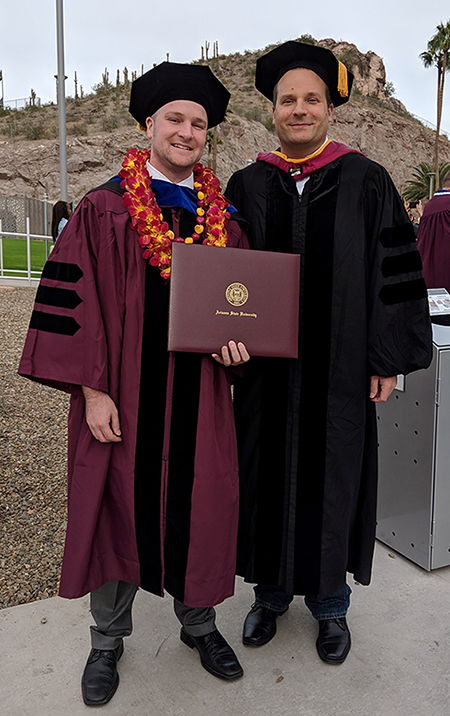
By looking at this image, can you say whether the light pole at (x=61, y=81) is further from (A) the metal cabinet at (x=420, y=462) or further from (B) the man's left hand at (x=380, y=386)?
(B) the man's left hand at (x=380, y=386)

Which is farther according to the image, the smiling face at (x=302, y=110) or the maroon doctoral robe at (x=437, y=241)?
the maroon doctoral robe at (x=437, y=241)

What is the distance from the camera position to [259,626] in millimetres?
2414

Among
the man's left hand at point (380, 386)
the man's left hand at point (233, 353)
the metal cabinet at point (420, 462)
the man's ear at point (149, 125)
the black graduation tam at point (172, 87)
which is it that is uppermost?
the black graduation tam at point (172, 87)

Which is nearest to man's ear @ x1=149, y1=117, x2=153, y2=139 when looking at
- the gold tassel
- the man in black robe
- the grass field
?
the man in black robe

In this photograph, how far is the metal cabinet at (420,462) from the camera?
109 inches

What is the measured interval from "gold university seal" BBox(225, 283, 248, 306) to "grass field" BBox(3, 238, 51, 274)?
43.2ft

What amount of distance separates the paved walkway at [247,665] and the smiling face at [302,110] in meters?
1.97

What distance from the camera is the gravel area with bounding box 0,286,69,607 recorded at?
295 cm

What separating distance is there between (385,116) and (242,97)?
1292cm

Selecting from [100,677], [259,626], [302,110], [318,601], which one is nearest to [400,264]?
[302,110]

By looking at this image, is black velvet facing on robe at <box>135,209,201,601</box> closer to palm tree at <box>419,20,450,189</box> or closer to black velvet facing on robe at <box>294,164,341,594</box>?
black velvet facing on robe at <box>294,164,341,594</box>

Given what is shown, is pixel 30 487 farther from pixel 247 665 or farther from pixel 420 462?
pixel 420 462

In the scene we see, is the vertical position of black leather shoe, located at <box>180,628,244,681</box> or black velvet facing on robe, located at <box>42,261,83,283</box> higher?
black velvet facing on robe, located at <box>42,261,83,283</box>

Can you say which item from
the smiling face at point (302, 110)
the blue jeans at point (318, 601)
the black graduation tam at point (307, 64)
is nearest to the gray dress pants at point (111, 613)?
the blue jeans at point (318, 601)
